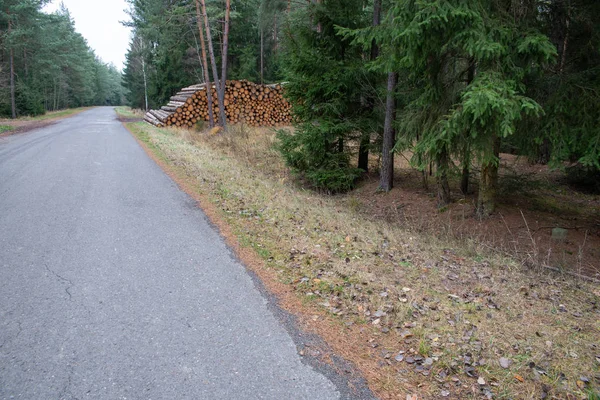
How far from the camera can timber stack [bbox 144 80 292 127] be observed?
21266 mm

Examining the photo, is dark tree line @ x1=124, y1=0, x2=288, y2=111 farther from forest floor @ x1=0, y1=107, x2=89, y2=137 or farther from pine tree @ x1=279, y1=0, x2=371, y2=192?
pine tree @ x1=279, y1=0, x2=371, y2=192

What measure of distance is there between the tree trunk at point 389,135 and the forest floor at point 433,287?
1.32 meters

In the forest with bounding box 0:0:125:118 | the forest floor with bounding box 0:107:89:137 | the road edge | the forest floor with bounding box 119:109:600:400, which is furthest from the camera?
the forest with bounding box 0:0:125:118

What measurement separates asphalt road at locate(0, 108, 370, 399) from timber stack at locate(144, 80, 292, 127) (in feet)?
49.8

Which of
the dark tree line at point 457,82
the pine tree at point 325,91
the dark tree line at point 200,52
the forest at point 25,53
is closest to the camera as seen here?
the dark tree line at point 457,82

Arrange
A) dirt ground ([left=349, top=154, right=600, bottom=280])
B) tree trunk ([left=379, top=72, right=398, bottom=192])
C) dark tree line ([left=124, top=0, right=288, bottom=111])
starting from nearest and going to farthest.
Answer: dirt ground ([left=349, top=154, right=600, bottom=280]) → tree trunk ([left=379, top=72, right=398, bottom=192]) → dark tree line ([left=124, top=0, right=288, bottom=111])

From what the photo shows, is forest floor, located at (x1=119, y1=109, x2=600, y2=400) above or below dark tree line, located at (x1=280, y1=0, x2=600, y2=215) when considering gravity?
below

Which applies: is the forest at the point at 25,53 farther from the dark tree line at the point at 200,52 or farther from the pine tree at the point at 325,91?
the pine tree at the point at 325,91

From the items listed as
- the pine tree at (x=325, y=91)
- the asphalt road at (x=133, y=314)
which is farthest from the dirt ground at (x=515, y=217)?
the asphalt road at (x=133, y=314)

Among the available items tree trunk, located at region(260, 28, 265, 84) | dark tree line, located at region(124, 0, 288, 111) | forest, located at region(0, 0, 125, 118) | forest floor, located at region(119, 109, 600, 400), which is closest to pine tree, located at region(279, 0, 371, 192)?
forest floor, located at region(119, 109, 600, 400)

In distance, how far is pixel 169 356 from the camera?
10.0 feet

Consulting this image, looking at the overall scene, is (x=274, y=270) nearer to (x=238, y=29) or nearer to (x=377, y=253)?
(x=377, y=253)

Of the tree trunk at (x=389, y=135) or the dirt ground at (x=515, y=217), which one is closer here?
the dirt ground at (x=515, y=217)

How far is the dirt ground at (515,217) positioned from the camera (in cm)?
653
